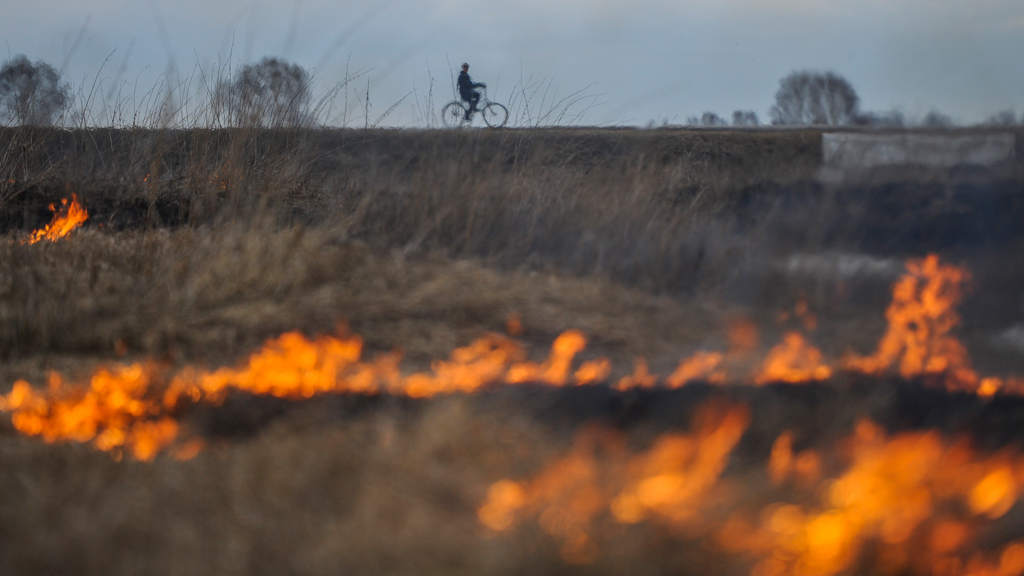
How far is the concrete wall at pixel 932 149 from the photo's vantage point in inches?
187

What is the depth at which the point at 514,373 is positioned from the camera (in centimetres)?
366

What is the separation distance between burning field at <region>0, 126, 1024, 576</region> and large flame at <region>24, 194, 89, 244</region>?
36 millimetres

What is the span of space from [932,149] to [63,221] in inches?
260

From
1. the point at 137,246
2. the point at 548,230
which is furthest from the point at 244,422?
the point at 548,230

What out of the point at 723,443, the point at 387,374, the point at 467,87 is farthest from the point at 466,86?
the point at 723,443

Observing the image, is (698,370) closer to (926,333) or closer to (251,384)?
(926,333)

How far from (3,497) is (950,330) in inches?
182

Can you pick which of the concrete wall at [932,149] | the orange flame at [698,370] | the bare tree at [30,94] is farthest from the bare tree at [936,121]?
the bare tree at [30,94]

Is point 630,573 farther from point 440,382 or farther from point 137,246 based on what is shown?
point 137,246

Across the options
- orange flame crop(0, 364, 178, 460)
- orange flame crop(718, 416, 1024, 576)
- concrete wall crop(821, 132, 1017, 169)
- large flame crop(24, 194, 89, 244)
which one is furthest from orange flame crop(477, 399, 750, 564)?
large flame crop(24, 194, 89, 244)

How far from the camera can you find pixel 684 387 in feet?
11.5

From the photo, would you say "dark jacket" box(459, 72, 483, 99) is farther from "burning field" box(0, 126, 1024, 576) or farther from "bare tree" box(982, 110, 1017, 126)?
"bare tree" box(982, 110, 1017, 126)

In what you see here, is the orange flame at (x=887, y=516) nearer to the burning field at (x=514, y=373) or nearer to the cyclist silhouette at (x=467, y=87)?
the burning field at (x=514, y=373)

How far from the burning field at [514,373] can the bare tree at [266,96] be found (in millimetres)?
525
